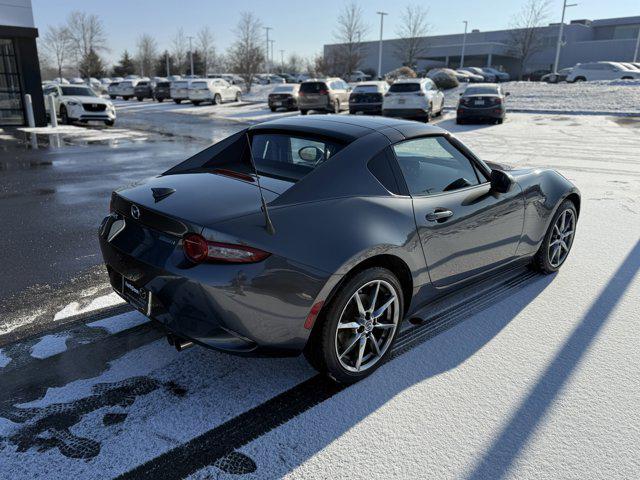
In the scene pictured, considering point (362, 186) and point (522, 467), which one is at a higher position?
point (362, 186)

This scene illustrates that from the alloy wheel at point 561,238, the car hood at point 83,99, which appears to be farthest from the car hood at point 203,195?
the car hood at point 83,99

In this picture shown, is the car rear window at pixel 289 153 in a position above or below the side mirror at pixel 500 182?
above

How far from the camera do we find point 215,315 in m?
2.62

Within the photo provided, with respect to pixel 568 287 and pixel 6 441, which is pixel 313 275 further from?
pixel 568 287

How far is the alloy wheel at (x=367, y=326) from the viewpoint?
300 cm

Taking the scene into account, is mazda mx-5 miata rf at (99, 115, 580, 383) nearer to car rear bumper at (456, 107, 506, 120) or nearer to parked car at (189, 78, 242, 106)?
car rear bumper at (456, 107, 506, 120)

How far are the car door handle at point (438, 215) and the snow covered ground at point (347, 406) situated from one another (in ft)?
2.85

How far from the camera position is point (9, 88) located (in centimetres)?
1892

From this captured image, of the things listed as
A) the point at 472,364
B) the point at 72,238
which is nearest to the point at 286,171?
the point at 472,364

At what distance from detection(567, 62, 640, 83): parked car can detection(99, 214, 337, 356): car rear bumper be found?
42899 millimetres

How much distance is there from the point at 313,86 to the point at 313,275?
22729 mm

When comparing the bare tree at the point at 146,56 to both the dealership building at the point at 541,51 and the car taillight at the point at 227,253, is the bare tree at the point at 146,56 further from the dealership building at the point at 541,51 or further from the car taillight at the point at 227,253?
the car taillight at the point at 227,253

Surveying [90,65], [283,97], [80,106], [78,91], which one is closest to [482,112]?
[283,97]

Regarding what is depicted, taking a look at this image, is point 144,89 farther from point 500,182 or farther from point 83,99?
point 500,182
